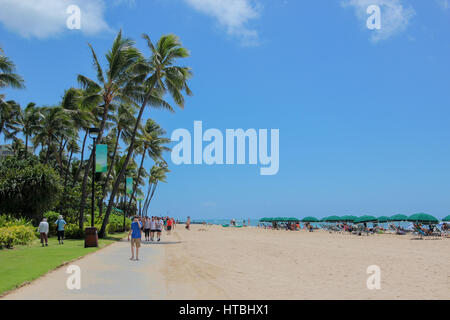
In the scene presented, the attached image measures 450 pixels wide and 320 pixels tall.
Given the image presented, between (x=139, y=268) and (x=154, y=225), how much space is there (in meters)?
13.2

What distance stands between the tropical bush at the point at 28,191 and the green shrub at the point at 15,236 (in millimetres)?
5254

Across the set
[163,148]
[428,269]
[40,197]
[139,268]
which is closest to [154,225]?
[40,197]

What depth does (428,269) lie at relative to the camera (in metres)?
12.5

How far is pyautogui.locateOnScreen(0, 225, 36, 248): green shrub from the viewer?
1577 centimetres

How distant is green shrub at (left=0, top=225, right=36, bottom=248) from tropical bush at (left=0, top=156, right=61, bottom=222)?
525cm

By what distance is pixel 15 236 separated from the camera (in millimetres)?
16750

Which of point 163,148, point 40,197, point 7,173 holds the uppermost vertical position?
point 163,148

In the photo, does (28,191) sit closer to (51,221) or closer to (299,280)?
(51,221)

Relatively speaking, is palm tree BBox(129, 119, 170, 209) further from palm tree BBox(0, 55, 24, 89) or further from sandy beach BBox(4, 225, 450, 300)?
sandy beach BBox(4, 225, 450, 300)

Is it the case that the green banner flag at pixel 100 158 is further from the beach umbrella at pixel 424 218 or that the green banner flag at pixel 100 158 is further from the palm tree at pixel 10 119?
the beach umbrella at pixel 424 218

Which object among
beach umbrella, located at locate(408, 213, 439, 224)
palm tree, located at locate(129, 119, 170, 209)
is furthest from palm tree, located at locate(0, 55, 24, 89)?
beach umbrella, located at locate(408, 213, 439, 224)

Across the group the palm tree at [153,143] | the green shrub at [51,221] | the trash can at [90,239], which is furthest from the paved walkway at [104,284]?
the palm tree at [153,143]
